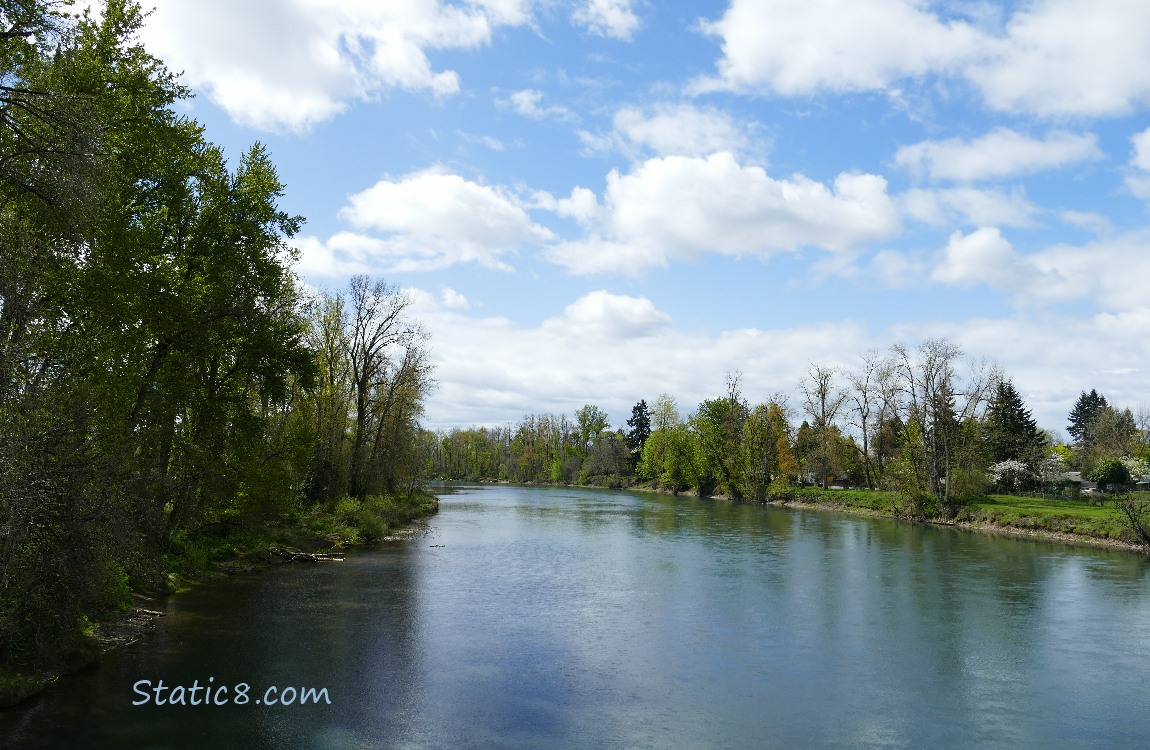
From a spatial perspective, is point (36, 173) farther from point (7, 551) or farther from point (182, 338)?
point (182, 338)

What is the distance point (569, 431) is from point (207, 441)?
103 m

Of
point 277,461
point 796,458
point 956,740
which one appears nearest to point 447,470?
point 796,458

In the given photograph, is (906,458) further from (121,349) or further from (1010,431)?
(121,349)

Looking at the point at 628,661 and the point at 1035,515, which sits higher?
the point at 1035,515

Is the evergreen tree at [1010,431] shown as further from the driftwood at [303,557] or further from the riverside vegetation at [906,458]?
the driftwood at [303,557]

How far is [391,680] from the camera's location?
11.7 m

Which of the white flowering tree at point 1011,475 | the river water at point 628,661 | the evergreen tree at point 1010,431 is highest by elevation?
the evergreen tree at point 1010,431

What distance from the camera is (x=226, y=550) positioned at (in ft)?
73.4

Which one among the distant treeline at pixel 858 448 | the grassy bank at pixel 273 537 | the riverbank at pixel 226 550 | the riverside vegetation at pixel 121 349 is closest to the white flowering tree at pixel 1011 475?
the distant treeline at pixel 858 448

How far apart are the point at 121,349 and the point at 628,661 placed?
39.7 ft

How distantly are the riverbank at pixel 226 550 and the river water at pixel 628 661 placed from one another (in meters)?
0.37

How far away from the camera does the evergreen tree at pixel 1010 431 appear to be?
163 feet

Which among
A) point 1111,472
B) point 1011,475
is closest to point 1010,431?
point 1011,475

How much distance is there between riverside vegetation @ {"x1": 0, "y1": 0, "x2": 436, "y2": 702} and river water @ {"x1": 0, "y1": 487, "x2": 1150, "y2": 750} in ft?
6.14
